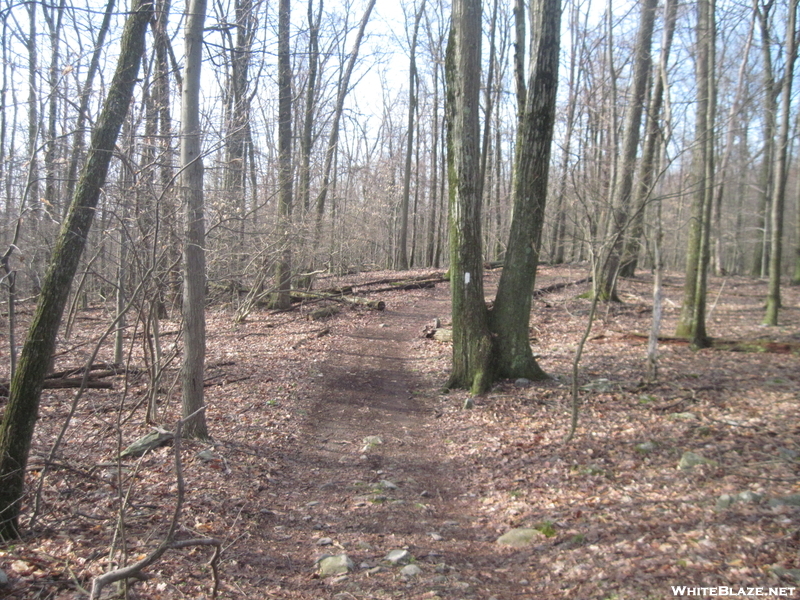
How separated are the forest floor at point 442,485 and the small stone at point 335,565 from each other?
8cm

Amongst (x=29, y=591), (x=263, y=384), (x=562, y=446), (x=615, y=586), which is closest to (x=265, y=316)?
(x=263, y=384)

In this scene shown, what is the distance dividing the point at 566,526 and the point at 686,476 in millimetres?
1263

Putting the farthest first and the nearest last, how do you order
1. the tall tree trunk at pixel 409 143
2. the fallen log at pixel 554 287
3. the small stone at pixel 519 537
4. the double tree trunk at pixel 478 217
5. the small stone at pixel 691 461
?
1. the tall tree trunk at pixel 409 143
2. the fallen log at pixel 554 287
3. the double tree trunk at pixel 478 217
4. the small stone at pixel 691 461
5. the small stone at pixel 519 537

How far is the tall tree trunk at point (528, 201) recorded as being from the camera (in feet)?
24.4

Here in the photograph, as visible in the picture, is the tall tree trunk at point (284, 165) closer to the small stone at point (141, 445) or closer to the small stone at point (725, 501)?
the small stone at point (141, 445)

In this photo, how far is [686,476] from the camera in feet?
14.8

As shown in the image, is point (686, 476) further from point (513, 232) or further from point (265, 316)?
point (265, 316)

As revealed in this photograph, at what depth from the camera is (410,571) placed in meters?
3.73

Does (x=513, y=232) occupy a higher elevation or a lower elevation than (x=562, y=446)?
higher

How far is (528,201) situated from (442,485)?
4.45 m

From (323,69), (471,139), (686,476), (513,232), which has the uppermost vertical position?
(323,69)

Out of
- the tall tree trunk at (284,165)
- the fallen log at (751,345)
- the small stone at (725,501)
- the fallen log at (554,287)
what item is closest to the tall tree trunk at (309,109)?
the tall tree trunk at (284,165)

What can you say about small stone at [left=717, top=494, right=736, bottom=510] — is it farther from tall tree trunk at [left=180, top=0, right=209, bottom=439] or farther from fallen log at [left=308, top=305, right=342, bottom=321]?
fallen log at [left=308, top=305, right=342, bottom=321]

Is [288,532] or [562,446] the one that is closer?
[288,532]
